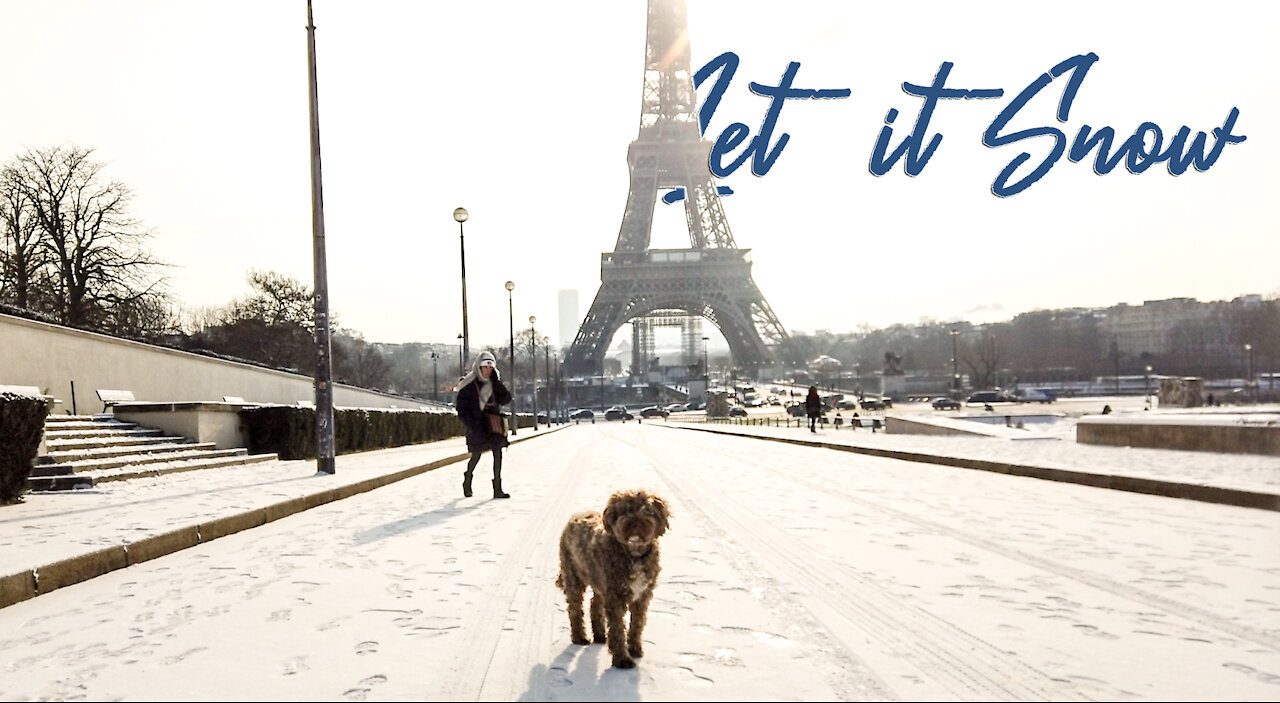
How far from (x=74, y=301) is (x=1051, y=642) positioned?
40743 millimetres

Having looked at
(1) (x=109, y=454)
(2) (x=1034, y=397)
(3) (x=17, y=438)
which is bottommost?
(2) (x=1034, y=397)

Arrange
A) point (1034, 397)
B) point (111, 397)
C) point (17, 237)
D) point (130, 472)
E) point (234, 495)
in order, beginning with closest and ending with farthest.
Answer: point (234, 495) < point (130, 472) < point (111, 397) < point (17, 237) < point (1034, 397)

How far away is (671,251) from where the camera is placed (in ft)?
271

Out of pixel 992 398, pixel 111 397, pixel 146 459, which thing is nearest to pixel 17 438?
pixel 146 459

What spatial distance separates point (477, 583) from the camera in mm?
6277

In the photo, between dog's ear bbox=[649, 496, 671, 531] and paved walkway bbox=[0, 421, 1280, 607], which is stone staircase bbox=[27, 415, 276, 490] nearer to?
paved walkway bbox=[0, 421, 1280, 607]

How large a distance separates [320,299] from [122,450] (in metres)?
3.76

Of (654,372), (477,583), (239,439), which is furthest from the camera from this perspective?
(654,372)

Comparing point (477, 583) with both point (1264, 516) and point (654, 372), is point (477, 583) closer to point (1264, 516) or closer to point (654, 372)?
point (1264, 516)

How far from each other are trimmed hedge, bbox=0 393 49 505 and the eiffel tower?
2676 inches

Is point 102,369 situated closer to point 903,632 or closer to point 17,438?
point 17,438

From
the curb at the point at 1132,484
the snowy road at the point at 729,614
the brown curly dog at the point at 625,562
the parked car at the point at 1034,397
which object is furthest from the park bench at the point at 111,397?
the parked car at the point at 1034,397

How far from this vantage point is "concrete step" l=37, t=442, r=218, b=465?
13.6m

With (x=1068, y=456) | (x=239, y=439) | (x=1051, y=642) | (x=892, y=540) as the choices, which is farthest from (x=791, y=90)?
(x=1051, y=642)
